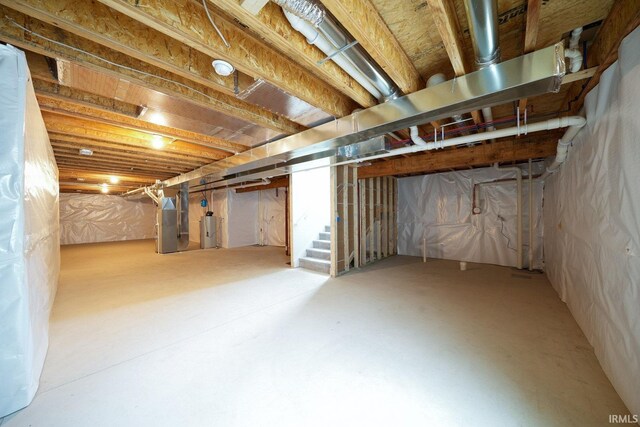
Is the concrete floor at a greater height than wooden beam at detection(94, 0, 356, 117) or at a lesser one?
lesser

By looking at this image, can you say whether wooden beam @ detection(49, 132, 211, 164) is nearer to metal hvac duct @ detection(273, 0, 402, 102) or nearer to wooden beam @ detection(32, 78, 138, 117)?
A: wooden beam @ detection(32, 78, 138, 117)

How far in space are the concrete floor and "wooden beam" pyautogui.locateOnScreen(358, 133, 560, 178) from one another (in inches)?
74.4

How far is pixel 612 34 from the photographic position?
133 cm

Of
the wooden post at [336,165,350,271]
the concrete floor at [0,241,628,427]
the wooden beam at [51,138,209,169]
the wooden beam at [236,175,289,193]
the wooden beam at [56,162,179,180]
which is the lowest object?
the concrete floor at [0,241,628,427]

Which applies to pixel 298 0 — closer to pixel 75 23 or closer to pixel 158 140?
pixel 75 23

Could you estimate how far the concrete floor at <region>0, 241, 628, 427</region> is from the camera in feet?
4.25

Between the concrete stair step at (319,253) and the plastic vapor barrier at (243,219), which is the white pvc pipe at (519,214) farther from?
the plastic vapor barrier at (243,219)

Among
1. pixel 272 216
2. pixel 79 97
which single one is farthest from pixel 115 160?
pixel 272 216

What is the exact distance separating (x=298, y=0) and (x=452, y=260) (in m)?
5.73

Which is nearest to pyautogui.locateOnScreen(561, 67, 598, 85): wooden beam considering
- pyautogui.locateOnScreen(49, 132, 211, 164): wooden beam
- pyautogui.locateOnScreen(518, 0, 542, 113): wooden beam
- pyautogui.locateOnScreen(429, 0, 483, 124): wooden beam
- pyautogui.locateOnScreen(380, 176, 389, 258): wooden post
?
pyautogui.locateOnScreen(518, 0, 542, 113): wooden beam

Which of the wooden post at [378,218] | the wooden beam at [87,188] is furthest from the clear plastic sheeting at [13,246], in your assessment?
the wooden beam at [87,188]

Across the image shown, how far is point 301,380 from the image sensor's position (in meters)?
1.55

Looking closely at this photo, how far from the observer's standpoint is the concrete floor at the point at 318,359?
4.25 ft

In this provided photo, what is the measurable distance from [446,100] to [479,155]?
2.20m
